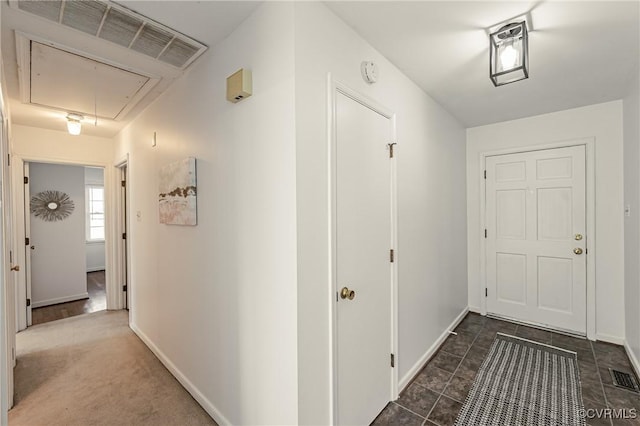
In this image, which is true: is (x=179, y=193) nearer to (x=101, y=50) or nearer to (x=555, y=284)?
(x=101, y=50)

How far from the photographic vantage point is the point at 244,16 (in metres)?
1.56

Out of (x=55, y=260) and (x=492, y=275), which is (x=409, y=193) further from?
(x=55, y=260)

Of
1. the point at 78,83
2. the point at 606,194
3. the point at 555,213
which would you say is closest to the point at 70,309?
the point at 78,83

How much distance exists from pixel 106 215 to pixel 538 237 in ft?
18.9

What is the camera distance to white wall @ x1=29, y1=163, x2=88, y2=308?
13.9ft

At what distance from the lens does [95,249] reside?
6.66 meters

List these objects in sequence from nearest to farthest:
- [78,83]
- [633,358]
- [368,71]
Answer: [368,71] < [78,83] < [633,358]

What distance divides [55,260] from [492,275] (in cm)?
650

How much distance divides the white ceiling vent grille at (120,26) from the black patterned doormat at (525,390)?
10.2ft

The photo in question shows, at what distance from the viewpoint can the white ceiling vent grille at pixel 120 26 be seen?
144 cm

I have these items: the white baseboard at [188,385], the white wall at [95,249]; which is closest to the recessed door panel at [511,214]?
the white baseboard at [188,385]

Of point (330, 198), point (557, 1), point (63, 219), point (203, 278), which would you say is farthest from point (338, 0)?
point (63, 219)

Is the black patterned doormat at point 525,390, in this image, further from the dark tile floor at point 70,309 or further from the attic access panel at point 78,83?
the dark tile floor at point 70,309

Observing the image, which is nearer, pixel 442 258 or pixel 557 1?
pixel 557 1
